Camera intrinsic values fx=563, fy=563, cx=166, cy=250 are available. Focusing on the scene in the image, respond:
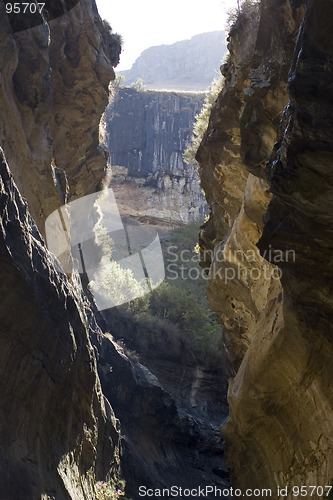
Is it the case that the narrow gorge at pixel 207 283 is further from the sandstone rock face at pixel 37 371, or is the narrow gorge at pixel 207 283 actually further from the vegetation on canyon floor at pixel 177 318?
the vegetation on canyon floor at pixel 177 318

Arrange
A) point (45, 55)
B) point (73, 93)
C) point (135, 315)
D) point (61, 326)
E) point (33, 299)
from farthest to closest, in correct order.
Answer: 1. point (135, 315)
2. point (73, 93)
3. point (45, 55)
4. point (61, 326)
5. point (33, 299)

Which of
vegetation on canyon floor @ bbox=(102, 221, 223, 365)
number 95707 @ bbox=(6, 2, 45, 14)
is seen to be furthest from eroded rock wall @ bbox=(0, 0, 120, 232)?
vegetation on canyon floor @ bbox=(102, 221, 223, 365)

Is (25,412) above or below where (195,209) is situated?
above

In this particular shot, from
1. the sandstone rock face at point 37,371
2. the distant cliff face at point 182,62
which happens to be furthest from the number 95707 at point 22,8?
the distant cliff face at point 182,62

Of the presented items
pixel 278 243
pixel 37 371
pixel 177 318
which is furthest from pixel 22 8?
pixel 177 318

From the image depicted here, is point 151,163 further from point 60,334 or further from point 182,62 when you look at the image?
point 182,62

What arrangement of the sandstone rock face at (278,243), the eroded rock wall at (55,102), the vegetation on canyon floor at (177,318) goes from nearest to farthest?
the sandstone rock face at (278,243) → the eroded rock wall at (55,102) → the vegetation on canyon floor at (177,318)

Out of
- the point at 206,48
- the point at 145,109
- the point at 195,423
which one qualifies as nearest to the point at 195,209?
the point at 145,109

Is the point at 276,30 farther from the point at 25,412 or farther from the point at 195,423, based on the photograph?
the point at 195,423
